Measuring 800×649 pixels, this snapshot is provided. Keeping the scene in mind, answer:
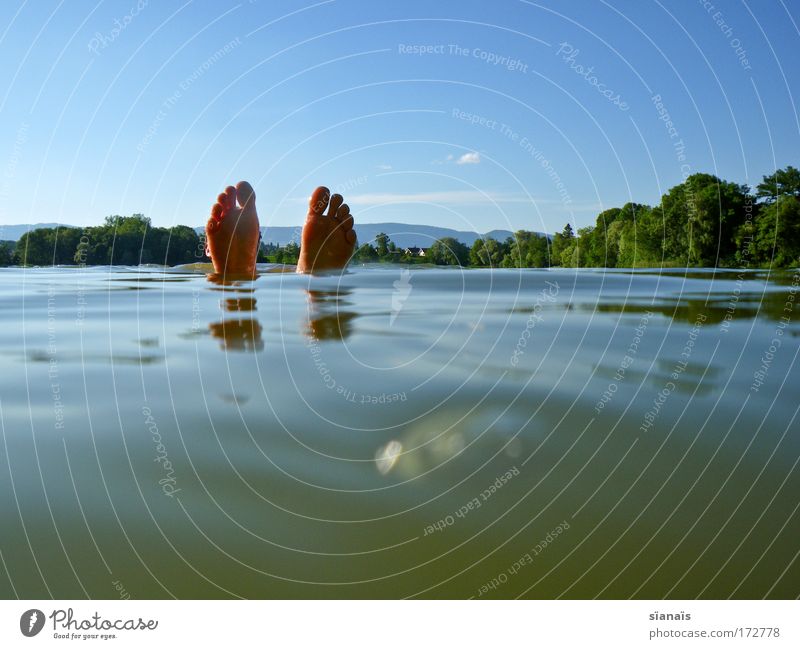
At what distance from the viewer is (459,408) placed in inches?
146

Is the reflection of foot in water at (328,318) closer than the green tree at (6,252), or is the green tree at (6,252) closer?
the reflection of foot in water at (328,318)

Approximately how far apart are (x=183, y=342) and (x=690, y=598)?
481 centimetres

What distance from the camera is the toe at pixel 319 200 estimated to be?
1208cm

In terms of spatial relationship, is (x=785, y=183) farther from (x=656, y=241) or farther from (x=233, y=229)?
(x=233, y=229)

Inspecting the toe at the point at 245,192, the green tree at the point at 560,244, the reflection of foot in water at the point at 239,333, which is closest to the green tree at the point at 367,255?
the toe at the point at 245,192

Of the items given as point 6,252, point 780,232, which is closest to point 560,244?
point 780,232

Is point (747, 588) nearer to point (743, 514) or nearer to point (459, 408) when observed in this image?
point (743, 514)

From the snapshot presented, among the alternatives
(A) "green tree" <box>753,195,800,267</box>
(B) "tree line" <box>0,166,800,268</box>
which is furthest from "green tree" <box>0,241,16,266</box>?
(A) "green tree" <box>753,195,800,267</box>

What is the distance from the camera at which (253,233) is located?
475 inches

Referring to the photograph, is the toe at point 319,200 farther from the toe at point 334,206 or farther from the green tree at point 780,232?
the green tree at point 780,232

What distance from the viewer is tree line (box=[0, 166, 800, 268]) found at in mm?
22891

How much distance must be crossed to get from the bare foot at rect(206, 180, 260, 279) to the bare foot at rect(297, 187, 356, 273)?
101cm

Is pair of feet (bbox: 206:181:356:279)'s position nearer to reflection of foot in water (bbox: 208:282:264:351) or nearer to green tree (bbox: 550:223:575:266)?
reflection of foot in water (bbox: 208:282:264:351)

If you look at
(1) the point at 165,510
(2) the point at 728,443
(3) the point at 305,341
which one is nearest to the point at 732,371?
(2) the point at 728,443
